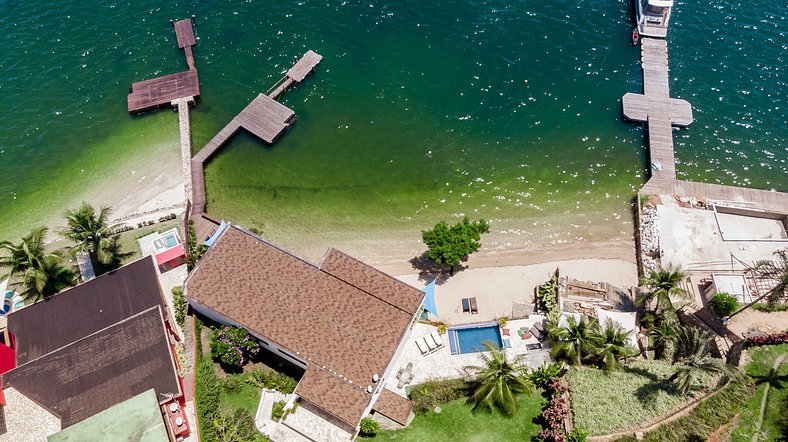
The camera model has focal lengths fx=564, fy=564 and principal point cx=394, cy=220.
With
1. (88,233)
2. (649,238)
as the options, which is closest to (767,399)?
(649,238)

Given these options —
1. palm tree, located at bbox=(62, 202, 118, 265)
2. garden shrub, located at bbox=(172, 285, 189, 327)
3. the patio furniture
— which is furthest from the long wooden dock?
palm tree, located at bbox=(62, 202, 118, 265)

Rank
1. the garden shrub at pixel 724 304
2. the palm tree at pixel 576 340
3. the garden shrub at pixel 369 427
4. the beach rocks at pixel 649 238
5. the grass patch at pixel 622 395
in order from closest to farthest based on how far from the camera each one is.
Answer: the grass patch at pixel 622 395, the garden shrub at pixel 369 427, the palm tree at pixel 576 340, the garden shrub at pixel 724 304, the beach rocks at pixel 649 238

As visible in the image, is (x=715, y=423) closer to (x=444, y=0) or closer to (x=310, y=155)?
(x=310, y=155)

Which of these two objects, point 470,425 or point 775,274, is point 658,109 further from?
point 470,425

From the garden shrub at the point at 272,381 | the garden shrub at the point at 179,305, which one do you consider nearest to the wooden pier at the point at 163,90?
the garden shrub at the point at 179,305

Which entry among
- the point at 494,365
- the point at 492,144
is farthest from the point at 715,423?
the point at 492,144

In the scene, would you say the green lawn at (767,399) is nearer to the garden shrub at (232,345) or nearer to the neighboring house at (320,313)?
the neighboring house at (320,313)
